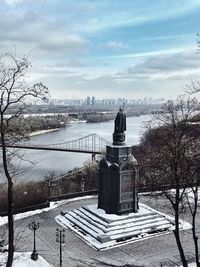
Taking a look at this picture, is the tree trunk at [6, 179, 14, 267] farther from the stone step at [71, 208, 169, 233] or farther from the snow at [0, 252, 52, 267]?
the stone step at [71, 208, 169, 233]

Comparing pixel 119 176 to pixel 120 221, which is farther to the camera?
pixel 119 176

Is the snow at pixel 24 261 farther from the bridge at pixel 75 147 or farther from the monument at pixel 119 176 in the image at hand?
→ the bridge at pixel 75 147

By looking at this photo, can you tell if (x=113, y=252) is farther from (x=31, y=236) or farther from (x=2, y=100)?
(x=2, y=100)

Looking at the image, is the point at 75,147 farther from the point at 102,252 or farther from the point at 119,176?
the point at 102,252

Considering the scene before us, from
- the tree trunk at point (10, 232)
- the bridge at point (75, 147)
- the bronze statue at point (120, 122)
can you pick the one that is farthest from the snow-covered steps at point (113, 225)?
the bridge at point (75, 147)

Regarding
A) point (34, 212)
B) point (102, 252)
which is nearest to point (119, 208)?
point (102, 252)

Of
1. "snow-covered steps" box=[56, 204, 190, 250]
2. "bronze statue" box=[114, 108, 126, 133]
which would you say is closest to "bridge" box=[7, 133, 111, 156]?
"snow-covered steps" box=[56, 204, 190, 250]
